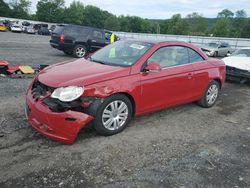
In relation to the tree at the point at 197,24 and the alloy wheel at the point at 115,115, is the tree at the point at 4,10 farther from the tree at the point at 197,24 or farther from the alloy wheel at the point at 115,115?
the alloy wheel at the point at 115,115

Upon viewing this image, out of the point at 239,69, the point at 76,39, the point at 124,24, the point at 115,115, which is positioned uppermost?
the point at 124,24

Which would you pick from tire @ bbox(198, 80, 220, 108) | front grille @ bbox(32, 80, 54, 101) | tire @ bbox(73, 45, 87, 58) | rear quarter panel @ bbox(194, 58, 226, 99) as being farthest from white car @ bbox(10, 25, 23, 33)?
front grille @ bbox(32, 80, 54, 101)

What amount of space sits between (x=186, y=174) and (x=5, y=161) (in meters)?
2.40

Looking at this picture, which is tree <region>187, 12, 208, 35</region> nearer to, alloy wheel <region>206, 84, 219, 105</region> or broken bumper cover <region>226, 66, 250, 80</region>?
broken bumper cover <region>226, 66, 250, 80</region>

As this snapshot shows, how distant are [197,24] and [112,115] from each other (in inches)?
4497

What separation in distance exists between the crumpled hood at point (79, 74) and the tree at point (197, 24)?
3703 inches

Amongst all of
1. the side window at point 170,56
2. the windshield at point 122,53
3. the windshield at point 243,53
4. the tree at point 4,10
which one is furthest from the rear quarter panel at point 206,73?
the tree at point 4,10

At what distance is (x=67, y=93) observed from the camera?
4.18 metres

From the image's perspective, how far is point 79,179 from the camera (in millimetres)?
3439

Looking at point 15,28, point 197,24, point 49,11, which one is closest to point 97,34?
point 15,28

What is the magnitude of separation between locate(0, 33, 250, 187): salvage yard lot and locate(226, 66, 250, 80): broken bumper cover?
4.18 m

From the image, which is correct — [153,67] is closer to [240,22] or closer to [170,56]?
[170,56]

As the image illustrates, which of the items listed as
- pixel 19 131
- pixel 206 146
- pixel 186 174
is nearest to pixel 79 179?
pixel 186 174

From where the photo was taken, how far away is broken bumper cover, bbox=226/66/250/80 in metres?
9.55
